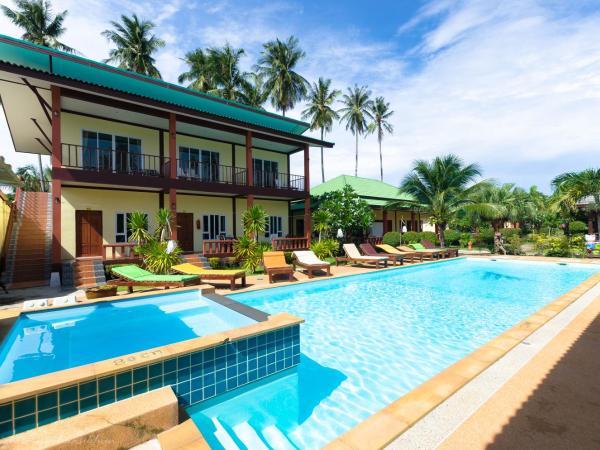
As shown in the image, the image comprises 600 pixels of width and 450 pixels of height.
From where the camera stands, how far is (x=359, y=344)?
555 centimetres

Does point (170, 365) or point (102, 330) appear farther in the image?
point (102, 330)

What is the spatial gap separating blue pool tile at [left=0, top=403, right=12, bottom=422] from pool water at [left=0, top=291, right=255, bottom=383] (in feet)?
7.31

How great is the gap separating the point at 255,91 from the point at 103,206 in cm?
2197

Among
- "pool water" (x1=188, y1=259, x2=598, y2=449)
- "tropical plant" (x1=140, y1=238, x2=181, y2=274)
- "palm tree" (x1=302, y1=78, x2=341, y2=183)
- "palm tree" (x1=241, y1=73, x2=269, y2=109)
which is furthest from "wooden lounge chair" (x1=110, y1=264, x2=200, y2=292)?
"palm tree" (x1=302, y1=78, x2=341, y2=183)

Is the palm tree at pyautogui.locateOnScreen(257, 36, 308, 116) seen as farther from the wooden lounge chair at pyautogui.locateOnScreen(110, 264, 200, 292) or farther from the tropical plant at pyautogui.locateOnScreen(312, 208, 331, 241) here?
the wooden lounge chair at pyautogui.locateOnScreen(110, 264, 200, 292)

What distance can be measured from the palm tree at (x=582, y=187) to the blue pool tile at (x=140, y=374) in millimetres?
23304

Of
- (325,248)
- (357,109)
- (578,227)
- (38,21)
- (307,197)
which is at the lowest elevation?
(325,248)

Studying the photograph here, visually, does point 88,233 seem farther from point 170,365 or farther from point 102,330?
point 170,365

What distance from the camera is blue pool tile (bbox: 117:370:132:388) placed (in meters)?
2.89

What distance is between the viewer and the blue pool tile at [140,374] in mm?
2975

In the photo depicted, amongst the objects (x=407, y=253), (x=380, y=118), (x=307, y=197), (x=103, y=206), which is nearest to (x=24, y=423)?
(x=103, y=206)

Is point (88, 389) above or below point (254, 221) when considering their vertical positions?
below

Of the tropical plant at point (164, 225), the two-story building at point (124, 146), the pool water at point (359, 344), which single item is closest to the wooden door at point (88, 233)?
the two-story building at point (124, 146)

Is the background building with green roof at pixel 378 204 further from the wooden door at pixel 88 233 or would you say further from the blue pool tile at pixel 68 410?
the blue pool tile at pixel 68 410
